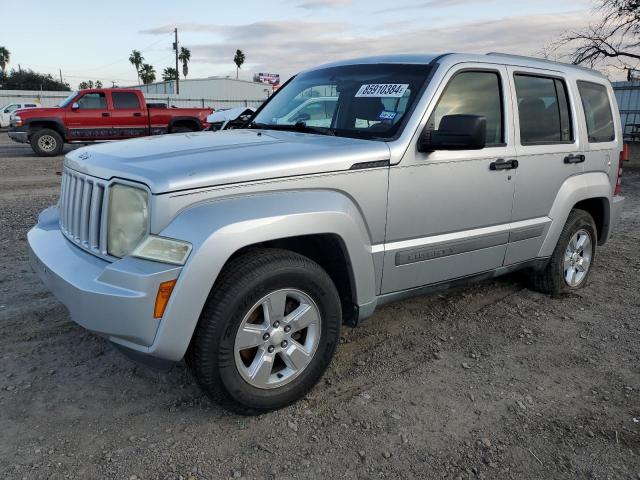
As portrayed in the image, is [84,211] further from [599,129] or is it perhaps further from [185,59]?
[185,59]

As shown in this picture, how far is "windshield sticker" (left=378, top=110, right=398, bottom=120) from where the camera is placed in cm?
336

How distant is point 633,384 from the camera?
10.9 ft

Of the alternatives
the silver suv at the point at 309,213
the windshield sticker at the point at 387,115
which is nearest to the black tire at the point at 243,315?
the silver suv at the point at 309,213

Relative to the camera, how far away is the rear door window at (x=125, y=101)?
52.6 ft

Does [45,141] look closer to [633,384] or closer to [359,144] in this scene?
[359,144]

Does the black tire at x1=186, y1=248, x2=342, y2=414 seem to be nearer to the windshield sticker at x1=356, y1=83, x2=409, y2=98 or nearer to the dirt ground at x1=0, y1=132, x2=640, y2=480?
the dirt ground at x1=0, y1=132, x2=640, y2=480

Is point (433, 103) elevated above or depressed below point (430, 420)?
above

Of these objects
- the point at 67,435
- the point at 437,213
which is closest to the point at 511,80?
the point at 437,213

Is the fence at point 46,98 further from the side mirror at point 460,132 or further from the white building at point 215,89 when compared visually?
the side mirror at point 460,132

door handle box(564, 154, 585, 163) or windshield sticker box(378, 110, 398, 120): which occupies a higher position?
windshield sticker box(378, 110, 398, 120)

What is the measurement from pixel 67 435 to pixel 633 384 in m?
3.29

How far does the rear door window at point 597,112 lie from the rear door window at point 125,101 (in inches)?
563

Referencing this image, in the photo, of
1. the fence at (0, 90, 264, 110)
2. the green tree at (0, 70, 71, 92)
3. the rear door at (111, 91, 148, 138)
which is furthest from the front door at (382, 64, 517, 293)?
the green tree at (0, 70, 71, 92)

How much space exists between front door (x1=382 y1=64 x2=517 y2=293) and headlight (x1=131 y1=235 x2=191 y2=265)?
1266 millimetres
